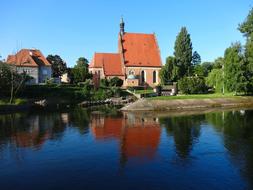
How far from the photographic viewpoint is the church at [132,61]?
323 feet

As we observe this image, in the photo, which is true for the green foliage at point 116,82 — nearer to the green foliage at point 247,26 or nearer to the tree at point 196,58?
the green foliage at point 247,26

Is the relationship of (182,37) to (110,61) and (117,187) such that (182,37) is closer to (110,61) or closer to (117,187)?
(110,61)

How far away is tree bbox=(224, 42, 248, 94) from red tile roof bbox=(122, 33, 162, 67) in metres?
36.5

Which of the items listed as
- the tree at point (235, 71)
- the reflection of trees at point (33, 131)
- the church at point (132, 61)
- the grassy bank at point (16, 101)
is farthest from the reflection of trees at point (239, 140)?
the church at point (132, 61)

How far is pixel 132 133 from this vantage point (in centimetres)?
3406

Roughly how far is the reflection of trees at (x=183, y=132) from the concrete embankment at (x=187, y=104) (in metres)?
13.1

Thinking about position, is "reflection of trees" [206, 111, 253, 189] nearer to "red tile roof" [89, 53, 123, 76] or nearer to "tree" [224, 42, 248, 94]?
"tree" [224, 42, 248, 94]

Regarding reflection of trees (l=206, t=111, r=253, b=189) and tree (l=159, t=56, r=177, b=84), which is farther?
tree (l=159, t=56, r=177, b=84)

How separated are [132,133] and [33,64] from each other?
62.3m

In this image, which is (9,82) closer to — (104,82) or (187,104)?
(104,82)

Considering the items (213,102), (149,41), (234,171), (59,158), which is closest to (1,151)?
(59,158)

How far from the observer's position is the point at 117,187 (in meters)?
17.3

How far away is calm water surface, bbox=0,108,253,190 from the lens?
717 inches

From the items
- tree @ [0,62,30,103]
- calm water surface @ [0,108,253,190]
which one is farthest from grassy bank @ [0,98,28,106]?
calm water surface @ [0,108,253,190]
